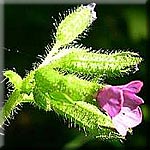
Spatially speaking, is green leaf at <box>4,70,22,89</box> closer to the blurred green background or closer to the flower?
the flower

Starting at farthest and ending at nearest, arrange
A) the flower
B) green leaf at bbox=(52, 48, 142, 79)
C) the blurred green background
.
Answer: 1. the blurred green background
2. green leaf at bbox=(52, 48, 142, 79)
3. the flower

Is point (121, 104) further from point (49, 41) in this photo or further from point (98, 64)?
point (49, 41)

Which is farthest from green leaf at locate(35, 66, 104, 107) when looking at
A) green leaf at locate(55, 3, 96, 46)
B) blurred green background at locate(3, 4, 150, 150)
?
blurred green background at locate(3, 4, 150, 150)

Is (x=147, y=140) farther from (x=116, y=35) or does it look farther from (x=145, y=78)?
(x=116, y=35)

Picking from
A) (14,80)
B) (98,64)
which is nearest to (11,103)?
(14,80)

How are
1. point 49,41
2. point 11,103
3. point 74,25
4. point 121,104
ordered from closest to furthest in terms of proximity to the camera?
point 121,104, point 11,103, point 74,25, point 49,41
